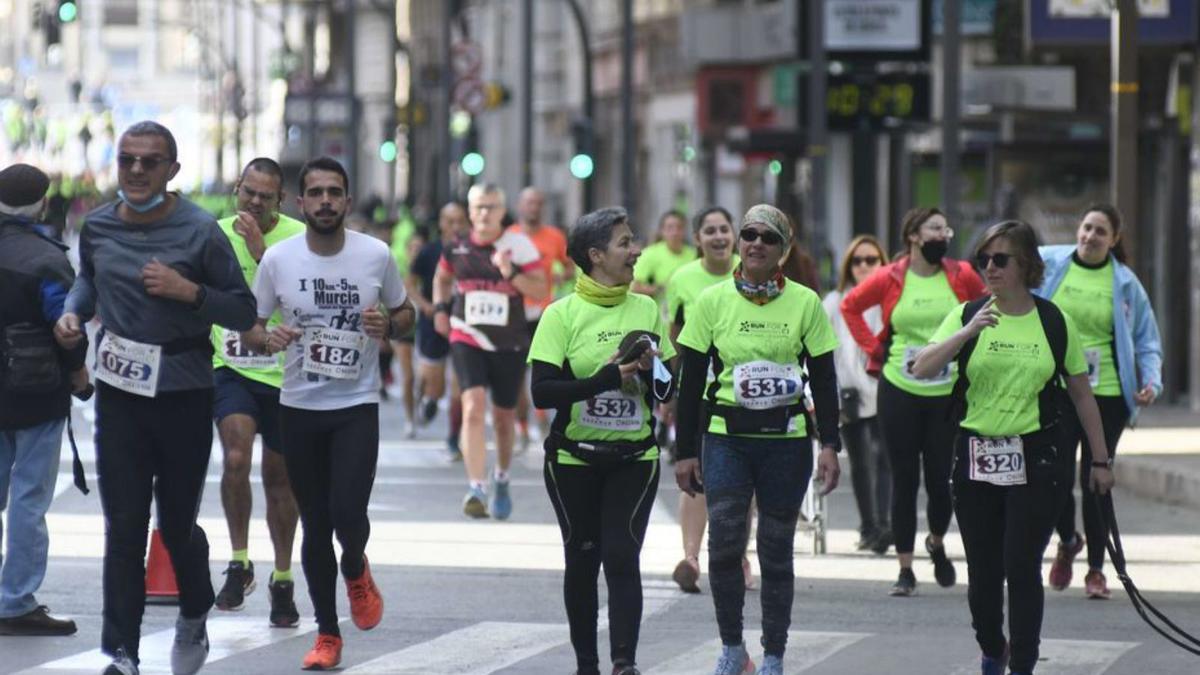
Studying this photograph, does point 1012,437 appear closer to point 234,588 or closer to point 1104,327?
point 1104,327

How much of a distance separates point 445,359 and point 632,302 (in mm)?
11840

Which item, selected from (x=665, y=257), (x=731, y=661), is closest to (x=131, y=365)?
(x=731, y=661)

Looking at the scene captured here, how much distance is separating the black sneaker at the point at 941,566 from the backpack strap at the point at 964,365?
8.96 ft

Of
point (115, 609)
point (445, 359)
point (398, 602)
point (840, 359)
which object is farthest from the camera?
point (445, 359)

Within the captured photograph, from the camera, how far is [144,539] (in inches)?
387

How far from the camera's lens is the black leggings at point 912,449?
42.8 ft

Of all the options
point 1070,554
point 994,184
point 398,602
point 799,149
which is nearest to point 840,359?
→ point 1070,554

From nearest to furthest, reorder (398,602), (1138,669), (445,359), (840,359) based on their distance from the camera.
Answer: (1138,669)
(398,602)
(840,359)
(445,359)

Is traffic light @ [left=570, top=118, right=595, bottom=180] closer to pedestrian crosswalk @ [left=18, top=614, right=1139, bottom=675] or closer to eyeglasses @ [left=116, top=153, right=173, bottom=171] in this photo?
pedestrian crosswalk @ [left=18, top=614, right=1139, bottom=675]

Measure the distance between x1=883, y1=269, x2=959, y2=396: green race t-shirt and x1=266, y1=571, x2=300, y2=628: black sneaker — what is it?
312 cm

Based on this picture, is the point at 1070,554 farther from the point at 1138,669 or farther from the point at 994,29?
the point at 994,29

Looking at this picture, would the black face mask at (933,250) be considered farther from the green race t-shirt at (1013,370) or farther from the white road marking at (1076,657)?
the green race t-shirt at (1013,370)

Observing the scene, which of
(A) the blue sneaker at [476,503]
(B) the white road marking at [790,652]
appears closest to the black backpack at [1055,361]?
(B) the white road marking at [790,652]

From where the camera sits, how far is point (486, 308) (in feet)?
55.7
